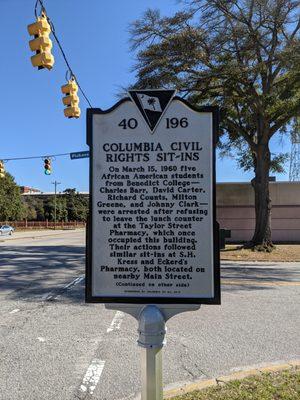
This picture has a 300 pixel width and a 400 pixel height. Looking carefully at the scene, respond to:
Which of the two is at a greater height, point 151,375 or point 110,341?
point 151,375

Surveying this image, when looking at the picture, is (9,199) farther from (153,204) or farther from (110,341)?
(153,204)

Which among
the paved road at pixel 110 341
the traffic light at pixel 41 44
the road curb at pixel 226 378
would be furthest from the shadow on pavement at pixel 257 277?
the traffic light at pixel 41 44

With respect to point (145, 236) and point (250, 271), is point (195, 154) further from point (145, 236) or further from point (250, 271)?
point (250, 271)

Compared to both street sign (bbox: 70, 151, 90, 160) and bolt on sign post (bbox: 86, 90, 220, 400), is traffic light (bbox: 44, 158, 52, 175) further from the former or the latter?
bolt on sign post (bbox: 86, 90, 220, 400)

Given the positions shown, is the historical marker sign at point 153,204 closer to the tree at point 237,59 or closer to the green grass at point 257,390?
the green grass at point 257,390

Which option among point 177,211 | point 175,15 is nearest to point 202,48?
point 175,15

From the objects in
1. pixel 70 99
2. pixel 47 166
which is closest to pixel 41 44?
pixel 70 99

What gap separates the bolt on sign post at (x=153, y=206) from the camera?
3.45 meters

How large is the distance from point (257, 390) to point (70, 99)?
12.8 metres

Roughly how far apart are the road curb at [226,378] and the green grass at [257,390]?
10 centimetres

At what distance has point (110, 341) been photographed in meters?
6.37

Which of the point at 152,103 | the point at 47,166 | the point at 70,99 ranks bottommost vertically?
the point at 152,103

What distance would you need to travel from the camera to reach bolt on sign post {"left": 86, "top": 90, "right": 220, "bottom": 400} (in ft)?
11.3

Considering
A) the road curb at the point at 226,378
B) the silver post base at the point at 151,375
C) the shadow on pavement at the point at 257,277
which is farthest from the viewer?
the shadow on pavement at the point at 257,277
